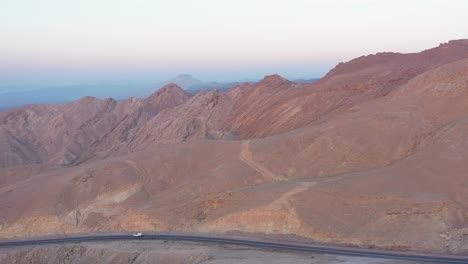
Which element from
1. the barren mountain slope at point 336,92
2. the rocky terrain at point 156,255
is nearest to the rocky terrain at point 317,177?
the barren mountain slope at point 336,92

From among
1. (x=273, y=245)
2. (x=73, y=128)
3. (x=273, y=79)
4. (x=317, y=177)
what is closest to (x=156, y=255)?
(x=273, y=245)

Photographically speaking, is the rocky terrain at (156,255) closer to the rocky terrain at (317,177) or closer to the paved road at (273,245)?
the paved road at (273,245)

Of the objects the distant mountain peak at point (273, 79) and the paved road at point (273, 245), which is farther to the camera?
the distant mountain peak at point (273, 79)

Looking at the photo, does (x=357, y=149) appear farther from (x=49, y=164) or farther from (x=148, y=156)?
(x=49, y=164)

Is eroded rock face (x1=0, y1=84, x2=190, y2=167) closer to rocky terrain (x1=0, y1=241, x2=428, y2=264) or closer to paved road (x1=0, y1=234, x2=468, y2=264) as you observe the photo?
paved road (x1=0, y1=234, x2=468, y2=264)

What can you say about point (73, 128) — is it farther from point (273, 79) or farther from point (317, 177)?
point (317, 177)

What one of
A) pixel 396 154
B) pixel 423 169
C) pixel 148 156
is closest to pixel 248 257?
pixel 423 169

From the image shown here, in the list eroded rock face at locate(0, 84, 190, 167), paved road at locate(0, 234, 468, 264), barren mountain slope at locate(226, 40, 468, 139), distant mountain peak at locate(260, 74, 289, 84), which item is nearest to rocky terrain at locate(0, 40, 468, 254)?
barren mountain slope at locate(226, 40, 468, 139)
